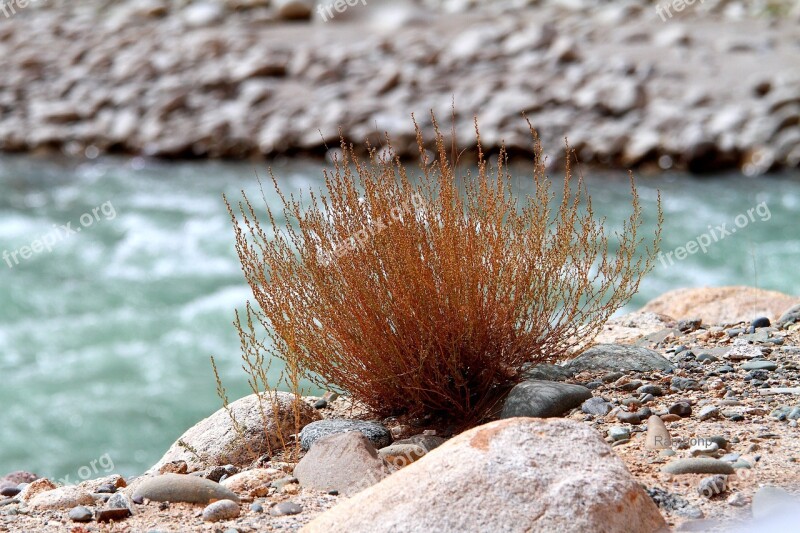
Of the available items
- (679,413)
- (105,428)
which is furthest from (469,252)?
(105,428)

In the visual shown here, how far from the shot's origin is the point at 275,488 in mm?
3039

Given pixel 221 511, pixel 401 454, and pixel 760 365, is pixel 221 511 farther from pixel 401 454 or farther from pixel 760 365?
pixel 760 365

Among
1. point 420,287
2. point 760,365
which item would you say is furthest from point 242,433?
point 760,365

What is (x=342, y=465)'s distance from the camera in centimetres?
303

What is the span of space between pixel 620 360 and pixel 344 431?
111cm

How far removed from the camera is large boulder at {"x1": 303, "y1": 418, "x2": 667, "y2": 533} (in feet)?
7.50

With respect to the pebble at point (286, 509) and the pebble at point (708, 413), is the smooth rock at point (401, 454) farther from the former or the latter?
the pebble at point (708, 413)

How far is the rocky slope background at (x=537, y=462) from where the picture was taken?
2.35 metres

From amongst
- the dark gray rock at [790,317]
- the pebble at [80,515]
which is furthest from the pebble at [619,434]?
the pebble at [80,515]

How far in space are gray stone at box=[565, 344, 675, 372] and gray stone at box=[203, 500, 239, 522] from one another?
4.74 ft

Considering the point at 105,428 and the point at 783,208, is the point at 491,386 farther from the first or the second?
the point at 783,208
